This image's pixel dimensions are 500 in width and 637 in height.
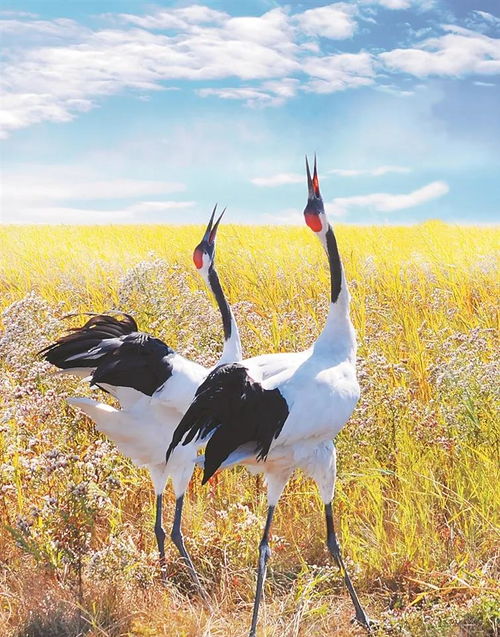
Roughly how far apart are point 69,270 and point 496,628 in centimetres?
955

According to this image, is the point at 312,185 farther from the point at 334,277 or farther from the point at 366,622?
the point at 366,622

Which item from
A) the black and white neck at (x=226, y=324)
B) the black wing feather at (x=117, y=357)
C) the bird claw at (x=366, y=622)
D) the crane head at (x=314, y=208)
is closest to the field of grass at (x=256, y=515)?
the bird claw at (x=366, y=622)

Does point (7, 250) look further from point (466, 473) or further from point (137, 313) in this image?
point (466, 473)

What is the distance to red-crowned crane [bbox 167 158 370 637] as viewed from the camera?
8.91ft

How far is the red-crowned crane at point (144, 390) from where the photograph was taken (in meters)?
3.61

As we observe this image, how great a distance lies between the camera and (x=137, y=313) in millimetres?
6391

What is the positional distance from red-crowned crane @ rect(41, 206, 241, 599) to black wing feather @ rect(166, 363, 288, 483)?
80 cm

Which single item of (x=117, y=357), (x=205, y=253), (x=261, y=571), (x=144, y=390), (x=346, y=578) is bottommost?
(x=346, y=578)

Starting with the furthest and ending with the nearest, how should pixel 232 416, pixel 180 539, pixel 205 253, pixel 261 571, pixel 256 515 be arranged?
pixel 205 253 → pixel 256 515 → pixel 180 539 → pixel 261 571 → pixel 232 416

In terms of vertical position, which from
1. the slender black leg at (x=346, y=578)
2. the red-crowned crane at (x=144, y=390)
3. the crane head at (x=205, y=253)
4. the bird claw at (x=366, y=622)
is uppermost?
the crane head at (x=205, y=253)

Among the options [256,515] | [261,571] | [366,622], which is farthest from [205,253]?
[366,622]

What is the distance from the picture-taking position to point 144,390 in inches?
145

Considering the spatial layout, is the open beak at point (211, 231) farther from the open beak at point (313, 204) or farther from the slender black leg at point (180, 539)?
the slender black leg at point (180, 539)

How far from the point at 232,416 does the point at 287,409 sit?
9.0 inches
